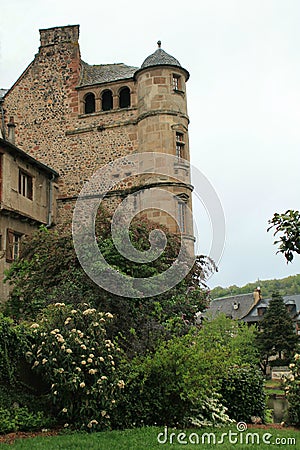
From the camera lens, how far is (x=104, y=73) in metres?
26.3

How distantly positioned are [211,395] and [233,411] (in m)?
1.56

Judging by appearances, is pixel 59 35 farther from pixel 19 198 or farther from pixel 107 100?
pixel 19 198

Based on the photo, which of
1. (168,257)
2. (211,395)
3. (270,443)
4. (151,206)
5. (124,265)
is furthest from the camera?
(151,206)

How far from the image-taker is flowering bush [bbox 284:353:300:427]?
1269cm

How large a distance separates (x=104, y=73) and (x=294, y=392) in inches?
711

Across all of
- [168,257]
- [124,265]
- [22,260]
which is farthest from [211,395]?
[22,260]

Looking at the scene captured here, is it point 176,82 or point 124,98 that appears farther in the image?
point 124,98

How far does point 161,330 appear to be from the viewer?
13195mm

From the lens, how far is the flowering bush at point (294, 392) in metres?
12.7

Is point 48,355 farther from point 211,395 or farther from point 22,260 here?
point 22,260

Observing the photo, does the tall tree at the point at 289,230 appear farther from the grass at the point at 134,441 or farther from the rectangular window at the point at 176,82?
the rectangular window at the point at 176,82

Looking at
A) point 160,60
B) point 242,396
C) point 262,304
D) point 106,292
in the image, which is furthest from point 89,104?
point 262,304

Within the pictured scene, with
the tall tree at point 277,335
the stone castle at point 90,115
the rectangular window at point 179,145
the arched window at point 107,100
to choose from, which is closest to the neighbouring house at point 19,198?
the stone castle at point 90,115

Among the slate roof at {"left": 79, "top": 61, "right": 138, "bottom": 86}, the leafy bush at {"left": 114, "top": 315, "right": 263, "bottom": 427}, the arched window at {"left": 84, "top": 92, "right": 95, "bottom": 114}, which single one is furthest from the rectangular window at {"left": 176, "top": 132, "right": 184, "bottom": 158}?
the leafy bush at {"left": 114, "top": 315, "right": 263, "bottom": 427}
